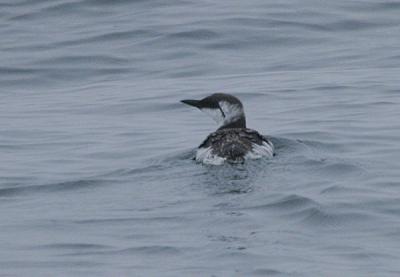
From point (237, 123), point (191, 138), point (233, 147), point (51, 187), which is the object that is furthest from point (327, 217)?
point (191, 138)

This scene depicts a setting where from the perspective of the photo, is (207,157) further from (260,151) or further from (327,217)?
(327,217)

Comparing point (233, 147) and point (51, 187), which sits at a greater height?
point (233, 147)

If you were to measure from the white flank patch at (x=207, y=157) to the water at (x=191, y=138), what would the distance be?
0.24 ft

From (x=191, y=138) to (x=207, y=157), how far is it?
2.12 meters

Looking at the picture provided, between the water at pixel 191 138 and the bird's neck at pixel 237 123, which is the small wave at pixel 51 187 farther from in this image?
the bird's neck at pixel 237 123

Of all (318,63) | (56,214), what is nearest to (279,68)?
(318,63)

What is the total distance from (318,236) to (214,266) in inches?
39.2

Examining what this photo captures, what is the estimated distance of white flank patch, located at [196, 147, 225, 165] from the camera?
12492mm

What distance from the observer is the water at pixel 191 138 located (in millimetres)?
9586

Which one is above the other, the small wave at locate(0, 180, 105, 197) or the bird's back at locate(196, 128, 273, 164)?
the bird's back at locate(196, 128, 273, 164)

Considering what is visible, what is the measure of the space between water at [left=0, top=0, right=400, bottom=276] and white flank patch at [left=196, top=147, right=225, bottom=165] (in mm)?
73

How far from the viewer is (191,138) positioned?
14742 mm

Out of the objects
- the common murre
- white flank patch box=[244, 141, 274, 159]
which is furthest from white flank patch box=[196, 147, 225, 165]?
white flank patch box=[244, 141, 274, 159]

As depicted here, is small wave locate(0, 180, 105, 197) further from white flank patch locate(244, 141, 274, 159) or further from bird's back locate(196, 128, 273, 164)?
white flank patch locate(244, 141, 274, 159)
